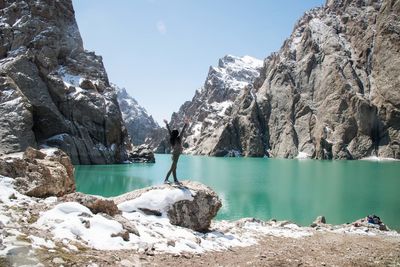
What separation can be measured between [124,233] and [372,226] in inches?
867

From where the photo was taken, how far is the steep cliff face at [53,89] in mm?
87938

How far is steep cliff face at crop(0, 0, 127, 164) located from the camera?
87938 mm

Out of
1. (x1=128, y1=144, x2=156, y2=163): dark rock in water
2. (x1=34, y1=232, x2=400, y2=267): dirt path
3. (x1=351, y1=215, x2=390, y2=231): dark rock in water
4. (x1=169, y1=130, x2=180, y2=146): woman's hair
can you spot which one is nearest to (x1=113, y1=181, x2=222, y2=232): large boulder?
(x1=169, y1=130, x2=180, y2=146): woman's hair

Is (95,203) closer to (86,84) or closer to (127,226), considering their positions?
(127,226)

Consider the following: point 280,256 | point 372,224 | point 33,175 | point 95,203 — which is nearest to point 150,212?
point 95,203

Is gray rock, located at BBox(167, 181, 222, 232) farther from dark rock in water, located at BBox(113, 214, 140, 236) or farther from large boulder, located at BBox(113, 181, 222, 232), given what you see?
dark rock in water, located at BBox(113, 214, 140, 236)

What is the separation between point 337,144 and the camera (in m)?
191

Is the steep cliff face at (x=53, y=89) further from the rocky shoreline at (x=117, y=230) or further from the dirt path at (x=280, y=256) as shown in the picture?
the dirt path at (x=280, y=256)

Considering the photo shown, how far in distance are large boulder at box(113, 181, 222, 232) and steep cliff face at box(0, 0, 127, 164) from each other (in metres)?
75.3

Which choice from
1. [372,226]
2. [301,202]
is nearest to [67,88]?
[301,202]

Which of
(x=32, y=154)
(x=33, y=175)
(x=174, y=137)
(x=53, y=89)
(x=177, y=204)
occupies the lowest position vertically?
(x=177, y=204)

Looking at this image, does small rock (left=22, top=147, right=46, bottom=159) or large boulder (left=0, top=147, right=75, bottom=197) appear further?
small rock (left=22, top=147, right=46, bottom=159)

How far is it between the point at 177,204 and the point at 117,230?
16.2 feet

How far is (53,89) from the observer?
107m
